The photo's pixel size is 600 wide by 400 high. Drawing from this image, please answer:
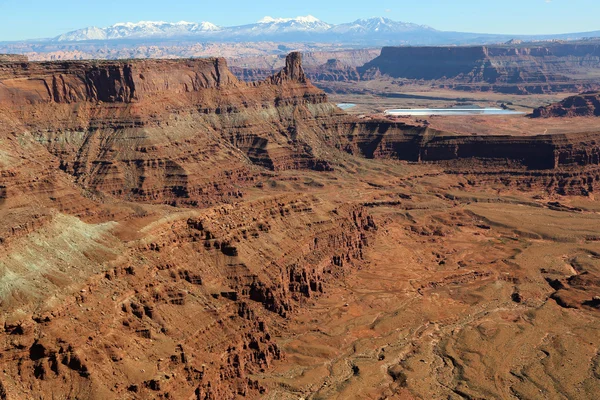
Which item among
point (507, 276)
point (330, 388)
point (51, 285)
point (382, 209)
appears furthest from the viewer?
point (382, 209)

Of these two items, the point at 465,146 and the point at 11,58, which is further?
the point at 465,146

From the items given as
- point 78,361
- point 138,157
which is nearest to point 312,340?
point 78,361

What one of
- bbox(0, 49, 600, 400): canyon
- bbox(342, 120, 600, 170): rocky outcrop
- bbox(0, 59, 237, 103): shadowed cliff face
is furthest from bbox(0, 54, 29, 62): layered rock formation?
bbox(342, 120, 600, 170): rocky outcrop

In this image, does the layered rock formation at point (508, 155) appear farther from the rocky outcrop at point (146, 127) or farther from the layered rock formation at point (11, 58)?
the layered rock formation at point (11, 58)

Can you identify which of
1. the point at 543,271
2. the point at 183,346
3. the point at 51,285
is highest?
the point at 51,285

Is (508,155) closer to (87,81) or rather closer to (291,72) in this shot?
(291,72)

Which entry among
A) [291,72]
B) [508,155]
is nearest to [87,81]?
[291,72]

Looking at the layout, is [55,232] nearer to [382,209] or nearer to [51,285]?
[51,285]

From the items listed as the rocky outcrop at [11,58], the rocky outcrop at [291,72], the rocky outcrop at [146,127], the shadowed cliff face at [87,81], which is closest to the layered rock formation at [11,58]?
the rocky outcrop at [11,58]

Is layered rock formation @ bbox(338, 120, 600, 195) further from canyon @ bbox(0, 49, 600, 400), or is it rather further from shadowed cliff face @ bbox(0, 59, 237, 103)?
shadowed cliff face @ bbox(0, 59, 237, 103)
